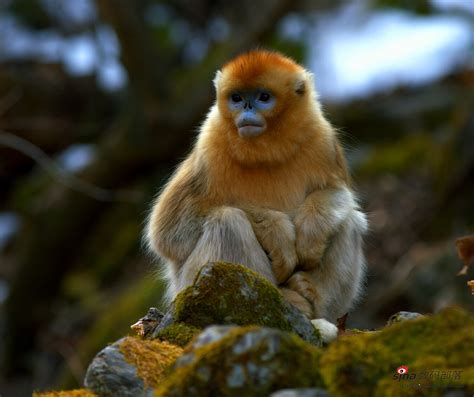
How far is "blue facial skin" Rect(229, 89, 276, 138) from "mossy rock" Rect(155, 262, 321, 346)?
160 centimetres

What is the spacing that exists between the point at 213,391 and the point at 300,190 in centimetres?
273

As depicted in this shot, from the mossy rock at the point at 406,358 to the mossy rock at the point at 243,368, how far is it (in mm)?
113

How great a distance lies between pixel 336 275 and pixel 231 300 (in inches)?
69.3

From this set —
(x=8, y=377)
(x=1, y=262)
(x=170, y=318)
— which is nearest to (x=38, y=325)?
(x=8, y=377)

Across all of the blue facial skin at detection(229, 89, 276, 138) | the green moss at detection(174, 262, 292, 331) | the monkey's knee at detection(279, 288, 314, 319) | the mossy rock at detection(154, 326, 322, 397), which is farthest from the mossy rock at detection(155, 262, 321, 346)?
the blue facial skin at detection(229, 89, 276, 138)

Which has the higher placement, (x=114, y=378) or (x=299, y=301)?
(x=114, y=378)

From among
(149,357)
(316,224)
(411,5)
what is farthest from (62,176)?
(411,5)

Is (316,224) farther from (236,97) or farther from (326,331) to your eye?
(326,331)

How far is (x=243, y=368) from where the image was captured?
265 centimetres

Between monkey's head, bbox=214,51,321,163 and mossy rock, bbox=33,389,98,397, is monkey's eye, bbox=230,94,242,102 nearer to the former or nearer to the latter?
monkey's head, bbox=214,51,321,163

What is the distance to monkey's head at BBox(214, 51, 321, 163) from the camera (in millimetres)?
5180

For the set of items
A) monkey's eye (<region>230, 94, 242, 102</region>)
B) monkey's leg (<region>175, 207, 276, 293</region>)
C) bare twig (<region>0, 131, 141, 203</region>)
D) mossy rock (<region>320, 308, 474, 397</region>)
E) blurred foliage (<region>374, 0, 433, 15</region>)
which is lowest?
bare twig (<region>0, 131, 141, 203</region>)

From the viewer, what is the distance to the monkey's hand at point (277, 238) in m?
5.01

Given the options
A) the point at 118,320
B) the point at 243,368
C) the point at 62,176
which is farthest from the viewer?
the point at 118,320
